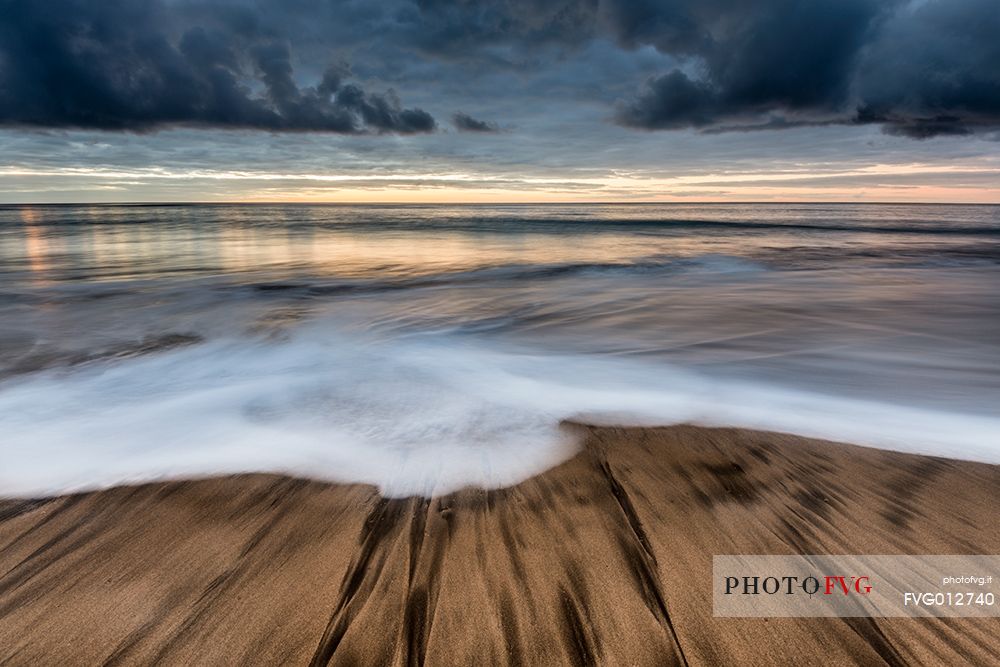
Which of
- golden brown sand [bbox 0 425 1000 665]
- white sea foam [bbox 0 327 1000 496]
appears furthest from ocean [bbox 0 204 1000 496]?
golden brown sand [bbox 0 425 1000 665]

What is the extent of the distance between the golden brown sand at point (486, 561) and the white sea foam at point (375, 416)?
0.25 m

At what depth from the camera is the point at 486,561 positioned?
2.03 meters

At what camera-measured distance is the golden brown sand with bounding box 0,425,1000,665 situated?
1658mm

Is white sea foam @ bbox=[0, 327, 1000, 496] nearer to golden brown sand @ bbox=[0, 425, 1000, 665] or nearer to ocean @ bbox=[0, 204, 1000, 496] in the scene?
ocean @ bbox=[0, 204, 1000, 496]

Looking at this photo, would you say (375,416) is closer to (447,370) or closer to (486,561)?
(447,370)

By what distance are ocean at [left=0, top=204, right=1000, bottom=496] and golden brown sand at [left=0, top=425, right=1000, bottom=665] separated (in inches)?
13.1

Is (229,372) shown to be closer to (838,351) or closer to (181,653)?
(181,653)

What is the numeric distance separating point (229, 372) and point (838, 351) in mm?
6456

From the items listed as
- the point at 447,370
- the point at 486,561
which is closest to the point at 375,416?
the point at 447,370

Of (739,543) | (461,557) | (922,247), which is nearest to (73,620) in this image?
(461,557)

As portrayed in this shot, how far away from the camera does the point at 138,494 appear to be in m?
2.61

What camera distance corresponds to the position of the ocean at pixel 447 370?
3088 millimetres

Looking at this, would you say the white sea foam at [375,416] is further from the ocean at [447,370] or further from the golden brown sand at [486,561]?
the golden brown sand at [486,561]

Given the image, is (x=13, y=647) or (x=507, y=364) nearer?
(x=13, y=647)
